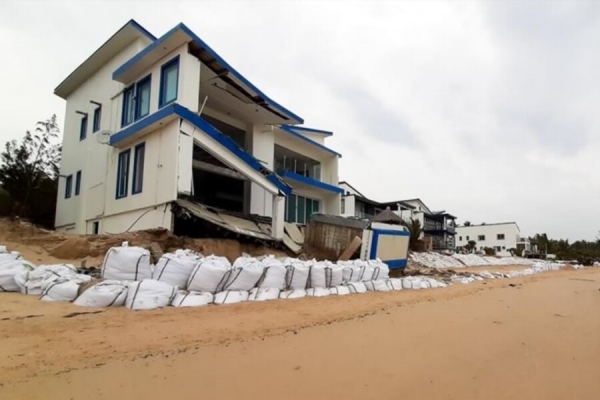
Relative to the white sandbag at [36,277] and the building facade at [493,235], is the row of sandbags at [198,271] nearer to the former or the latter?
the white sandbag at [36,277]

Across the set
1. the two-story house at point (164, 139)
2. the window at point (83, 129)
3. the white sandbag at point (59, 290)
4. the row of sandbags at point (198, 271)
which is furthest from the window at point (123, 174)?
Answer: the white sandbag at point (59, 290)

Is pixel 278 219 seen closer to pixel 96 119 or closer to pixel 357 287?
pixel 357 287

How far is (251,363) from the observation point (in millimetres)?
3225

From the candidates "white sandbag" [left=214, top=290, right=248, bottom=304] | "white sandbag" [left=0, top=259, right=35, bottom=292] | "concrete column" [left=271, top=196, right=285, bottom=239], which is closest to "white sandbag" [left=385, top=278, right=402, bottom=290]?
"white sandbag" [left=214, top=290, right=248, bottom=304]

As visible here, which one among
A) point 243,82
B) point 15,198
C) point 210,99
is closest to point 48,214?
point 15,198

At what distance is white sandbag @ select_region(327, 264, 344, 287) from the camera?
8.45 m

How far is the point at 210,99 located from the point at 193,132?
4264 millimetres

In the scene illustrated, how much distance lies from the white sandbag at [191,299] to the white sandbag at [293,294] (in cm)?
137

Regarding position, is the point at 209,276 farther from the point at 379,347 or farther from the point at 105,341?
the point at 379,347

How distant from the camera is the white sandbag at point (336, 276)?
845 centimetres

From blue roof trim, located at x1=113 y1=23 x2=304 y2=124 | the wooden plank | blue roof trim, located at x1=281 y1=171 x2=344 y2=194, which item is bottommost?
the wooden plank

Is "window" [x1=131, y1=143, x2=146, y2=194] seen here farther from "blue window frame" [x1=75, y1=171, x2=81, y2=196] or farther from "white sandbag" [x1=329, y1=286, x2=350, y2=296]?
"white sandbag" [x1=329, y1=286, x2=350, y2=296]

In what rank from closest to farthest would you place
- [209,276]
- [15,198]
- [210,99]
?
[209,276], [210,99], [15,198]

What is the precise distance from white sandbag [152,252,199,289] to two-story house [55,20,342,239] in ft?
13.2
